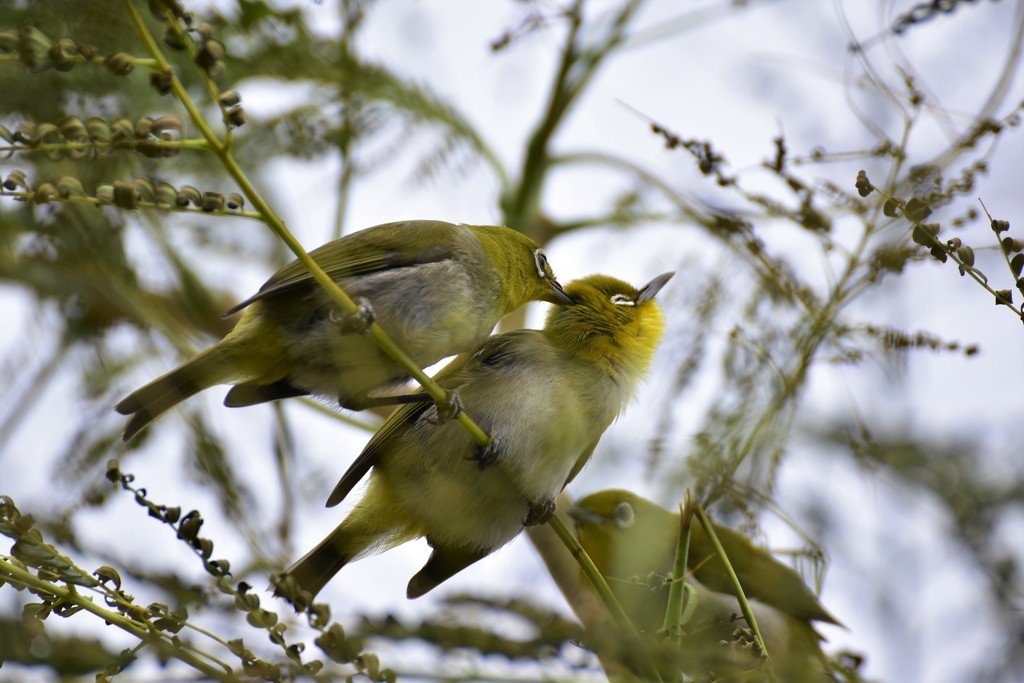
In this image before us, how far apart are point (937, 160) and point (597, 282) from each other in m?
1.78

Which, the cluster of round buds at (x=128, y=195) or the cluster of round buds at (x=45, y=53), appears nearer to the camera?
the cluster of round buds at (x=45, y=53)

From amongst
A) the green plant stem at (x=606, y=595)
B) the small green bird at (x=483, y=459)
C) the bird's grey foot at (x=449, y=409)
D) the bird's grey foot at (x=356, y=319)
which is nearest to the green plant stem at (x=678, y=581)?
the green plant stem at (x=606, y=595)

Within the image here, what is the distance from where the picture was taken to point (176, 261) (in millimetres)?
4629

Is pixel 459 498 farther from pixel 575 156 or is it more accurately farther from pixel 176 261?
pixel 575 156

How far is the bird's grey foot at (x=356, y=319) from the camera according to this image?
2.43m

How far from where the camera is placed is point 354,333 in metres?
3.03

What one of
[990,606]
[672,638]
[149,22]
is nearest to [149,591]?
[672,638]

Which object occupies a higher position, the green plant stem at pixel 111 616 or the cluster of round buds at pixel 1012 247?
the cluster of round buds at pixel 1012 247

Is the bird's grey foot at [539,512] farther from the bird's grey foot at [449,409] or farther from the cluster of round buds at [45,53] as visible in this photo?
the cluster of round buds at [45,53]

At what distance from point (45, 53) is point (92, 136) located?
0.15 metres

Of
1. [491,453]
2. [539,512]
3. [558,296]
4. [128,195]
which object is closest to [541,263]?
[558,296]

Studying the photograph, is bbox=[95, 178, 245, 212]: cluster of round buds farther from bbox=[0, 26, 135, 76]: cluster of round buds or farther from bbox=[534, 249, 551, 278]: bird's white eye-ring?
bbox=[534, 249, 551, 278]: bird's white eye-ring

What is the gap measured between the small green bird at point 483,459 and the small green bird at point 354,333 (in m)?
0.22

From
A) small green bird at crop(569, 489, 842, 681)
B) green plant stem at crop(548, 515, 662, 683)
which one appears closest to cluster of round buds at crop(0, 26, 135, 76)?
green plant stem at crop(548, 515, 662, 683)
